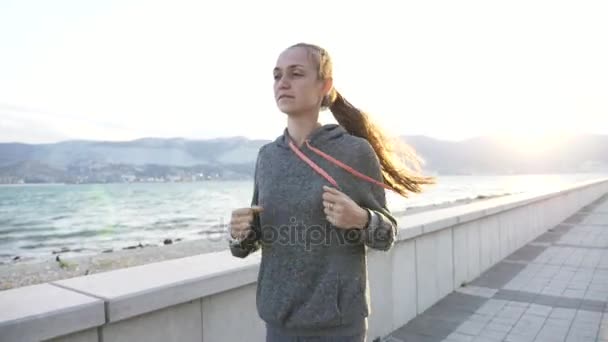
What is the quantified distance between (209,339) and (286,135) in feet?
4.65

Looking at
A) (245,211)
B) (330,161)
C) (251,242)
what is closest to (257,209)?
(245,211)

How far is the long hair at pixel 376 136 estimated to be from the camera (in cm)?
186

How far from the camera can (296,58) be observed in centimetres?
176

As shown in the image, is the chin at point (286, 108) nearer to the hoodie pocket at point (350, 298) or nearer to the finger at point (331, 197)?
the finger at point (331, 197)

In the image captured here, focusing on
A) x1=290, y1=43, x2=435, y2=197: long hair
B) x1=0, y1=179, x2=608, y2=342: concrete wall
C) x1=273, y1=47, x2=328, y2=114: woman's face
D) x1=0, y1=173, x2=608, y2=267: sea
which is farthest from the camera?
x1=0, y1=173, x2=608, y2=267: sea

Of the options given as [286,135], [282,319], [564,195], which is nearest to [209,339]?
[282,319]

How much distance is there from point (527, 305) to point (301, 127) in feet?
15.8

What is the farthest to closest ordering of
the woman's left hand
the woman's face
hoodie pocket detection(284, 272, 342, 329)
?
the woman's face
hoodie pocket detection(284, 272, 342, 329)
the woman's left hand

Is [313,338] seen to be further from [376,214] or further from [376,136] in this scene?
[376,136]

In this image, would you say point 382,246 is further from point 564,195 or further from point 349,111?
point 564,195

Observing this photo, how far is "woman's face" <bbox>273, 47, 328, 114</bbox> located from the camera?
1759 mm

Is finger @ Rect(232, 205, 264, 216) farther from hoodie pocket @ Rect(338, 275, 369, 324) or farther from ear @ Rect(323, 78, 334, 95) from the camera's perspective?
ear @ Rect(323, 78, 334, 95)

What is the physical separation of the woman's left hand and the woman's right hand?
30cm

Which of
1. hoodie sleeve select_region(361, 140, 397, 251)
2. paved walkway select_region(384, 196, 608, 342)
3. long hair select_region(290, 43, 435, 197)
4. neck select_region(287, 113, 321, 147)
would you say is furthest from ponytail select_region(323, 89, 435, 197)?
paved walkway select_region(384, 196, 608, 342)
